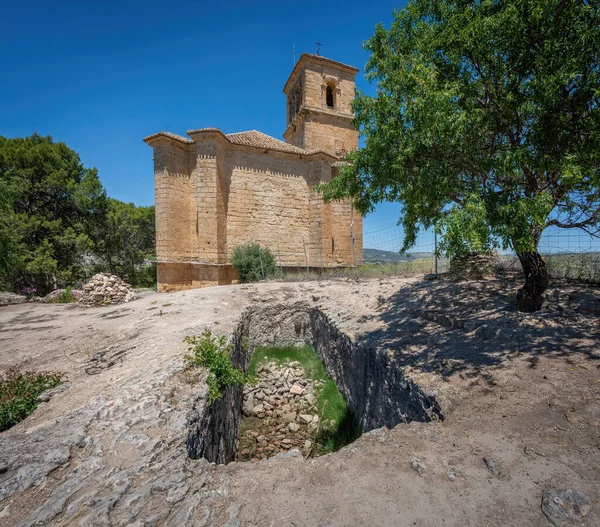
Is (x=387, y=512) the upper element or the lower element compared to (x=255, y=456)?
upper

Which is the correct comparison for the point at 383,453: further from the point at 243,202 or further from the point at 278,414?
the point at 243,202

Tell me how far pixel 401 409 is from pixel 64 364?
21.0ft

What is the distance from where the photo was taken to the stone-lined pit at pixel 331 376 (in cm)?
356

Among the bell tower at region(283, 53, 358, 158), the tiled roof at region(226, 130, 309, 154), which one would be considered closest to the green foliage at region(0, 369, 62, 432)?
the tiled roof at region(226, 130, 309, 154)

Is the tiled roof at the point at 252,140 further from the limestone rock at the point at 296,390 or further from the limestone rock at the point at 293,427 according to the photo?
the limestone rock at the point at 293,427

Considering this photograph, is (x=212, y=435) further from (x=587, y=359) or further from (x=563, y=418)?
(x=587, y=359)

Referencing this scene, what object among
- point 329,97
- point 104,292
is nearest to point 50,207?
point 104,292

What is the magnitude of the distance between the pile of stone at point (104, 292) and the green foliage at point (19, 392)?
628 centimetres

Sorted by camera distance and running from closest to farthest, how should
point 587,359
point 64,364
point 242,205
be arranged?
point 587,359
point 64,364
point 242,205

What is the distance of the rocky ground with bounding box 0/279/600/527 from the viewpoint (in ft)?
6.45

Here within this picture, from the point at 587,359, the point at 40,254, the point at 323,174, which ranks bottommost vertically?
the point at 587,359

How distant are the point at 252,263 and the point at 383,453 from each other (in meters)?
11.9

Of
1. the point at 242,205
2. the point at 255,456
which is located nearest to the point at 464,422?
the point at 255,456

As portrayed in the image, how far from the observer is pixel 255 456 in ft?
16.9
